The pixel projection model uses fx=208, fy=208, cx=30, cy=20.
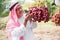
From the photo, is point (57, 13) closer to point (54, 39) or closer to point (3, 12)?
point (54, 39)

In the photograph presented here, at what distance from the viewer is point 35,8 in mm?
1844

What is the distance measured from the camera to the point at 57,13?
6.07ft

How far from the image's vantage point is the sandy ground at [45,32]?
1.82 meters

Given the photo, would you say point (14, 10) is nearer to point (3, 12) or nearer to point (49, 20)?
point (3, 12)

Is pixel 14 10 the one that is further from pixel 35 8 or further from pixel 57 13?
pixel 57 13

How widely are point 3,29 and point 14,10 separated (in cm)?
19

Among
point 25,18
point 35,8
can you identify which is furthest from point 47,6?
point 25,18

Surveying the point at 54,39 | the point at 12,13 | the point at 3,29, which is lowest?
the point at 54,39

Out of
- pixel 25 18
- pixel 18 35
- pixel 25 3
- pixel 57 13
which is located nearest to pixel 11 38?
pixel 18 35

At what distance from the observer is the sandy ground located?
182 centimetres

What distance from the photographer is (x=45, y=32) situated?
1.83m

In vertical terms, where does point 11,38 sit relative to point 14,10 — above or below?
below

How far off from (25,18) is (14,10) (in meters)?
0.12

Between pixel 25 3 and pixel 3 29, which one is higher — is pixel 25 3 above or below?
above
